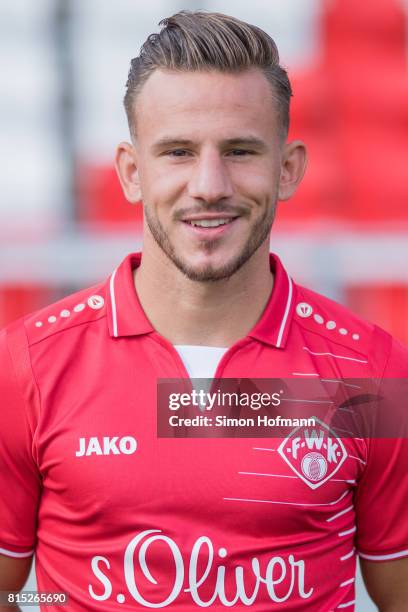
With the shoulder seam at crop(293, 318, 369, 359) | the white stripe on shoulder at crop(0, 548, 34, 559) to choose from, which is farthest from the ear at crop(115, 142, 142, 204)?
the white stripe on shoulder at crop(0, 548, 34, 559)

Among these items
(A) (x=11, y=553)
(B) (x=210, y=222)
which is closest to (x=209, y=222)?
(B) (x=210, y=222)

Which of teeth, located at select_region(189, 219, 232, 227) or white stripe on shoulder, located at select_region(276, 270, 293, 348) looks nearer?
teeth, located at select_region(189, 219, 232, 227)

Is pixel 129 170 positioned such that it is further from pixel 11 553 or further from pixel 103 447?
pixel 11 553

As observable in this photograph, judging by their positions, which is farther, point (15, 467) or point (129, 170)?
point (129, 170)

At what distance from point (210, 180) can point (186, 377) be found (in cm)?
42

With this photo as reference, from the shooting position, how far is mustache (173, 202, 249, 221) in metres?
2.04

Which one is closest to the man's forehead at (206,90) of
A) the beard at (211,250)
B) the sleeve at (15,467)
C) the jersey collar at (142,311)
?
the beard at (211,250)

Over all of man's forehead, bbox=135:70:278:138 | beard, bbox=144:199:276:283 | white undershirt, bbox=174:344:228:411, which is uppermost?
man's forehead, bbox=135:70:278:138

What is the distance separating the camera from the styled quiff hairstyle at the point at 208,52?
2119 mm

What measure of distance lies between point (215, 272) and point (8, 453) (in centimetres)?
57

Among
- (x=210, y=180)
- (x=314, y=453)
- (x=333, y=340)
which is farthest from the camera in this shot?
(x=333, y=340)

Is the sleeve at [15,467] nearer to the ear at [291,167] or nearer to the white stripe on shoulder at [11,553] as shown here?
the white stripe on shoulder at [11,553]

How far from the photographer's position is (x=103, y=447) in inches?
81.2

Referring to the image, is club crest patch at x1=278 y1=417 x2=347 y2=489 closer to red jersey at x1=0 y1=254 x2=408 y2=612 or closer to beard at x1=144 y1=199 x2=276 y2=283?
red jersey at x1=0 y1=254 x2=408 y2=612
